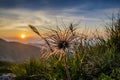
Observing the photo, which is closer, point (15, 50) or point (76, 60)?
point (76, 60)

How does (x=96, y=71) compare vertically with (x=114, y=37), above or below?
below

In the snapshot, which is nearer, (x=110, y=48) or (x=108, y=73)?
(x=108, y=73)

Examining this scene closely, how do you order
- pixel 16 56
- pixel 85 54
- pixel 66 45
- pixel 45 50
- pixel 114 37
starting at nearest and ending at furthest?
1. pixel 66 45
2. pixel 45 50
3. pixel 85 54
4. pixel 114 37
5. pixel 16 56

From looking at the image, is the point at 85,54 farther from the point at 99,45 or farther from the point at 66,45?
the point at 66,45

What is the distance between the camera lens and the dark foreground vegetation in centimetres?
1135

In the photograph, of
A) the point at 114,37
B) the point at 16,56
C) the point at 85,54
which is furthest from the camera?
the point at 16,56

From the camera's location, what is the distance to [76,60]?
12672 millimetres

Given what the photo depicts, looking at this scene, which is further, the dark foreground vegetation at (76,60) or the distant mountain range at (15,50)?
the distant mountain range at (15,50)

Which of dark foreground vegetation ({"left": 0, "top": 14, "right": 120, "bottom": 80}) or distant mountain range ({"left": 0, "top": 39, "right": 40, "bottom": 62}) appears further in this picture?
distant mountain range ({"left": 0, "top": 39, "right": 40, "bottom": 62})

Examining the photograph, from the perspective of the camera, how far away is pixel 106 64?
12.6 m

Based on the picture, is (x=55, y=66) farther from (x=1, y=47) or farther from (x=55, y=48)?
(x=1, y=47)

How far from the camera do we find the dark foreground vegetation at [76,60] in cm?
1135

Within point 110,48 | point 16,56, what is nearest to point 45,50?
point 110,48

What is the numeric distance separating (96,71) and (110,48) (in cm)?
125
